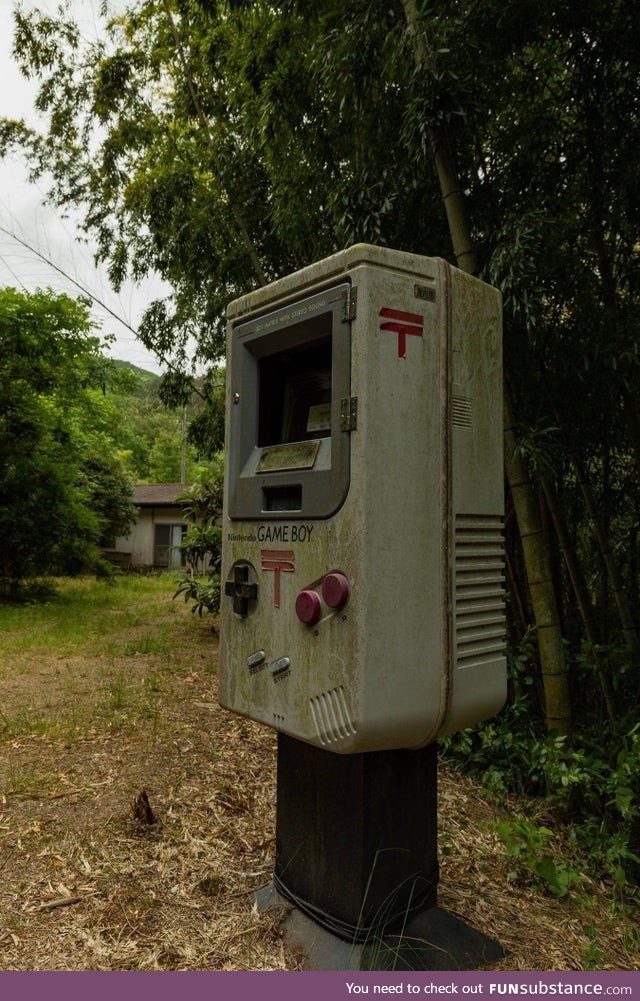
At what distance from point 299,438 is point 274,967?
1.52 meters

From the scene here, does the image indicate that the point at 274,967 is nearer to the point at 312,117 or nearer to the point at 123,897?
the point at 123,897

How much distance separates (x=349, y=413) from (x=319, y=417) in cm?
41

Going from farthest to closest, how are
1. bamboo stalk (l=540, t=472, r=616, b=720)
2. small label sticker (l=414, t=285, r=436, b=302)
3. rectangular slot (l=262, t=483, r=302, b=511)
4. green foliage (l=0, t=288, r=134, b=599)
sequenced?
green foliage (l=0, t=288, r=134, b=599), bamboo stalk (l=540, t=472, r=616, b=720), rectangular slot (l=262, t=483, r=302, b=511), small label sticker (l=414, t=285, r=436, b=302)

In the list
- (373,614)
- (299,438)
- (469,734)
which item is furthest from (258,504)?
(469,734)

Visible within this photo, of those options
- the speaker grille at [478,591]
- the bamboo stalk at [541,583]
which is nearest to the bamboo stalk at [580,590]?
the bamboo stalk at [541,583]

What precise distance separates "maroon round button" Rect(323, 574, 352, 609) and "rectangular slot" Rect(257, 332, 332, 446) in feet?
1.82

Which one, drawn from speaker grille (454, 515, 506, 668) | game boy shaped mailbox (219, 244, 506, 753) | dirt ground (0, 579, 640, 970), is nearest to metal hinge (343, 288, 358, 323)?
game boy shaped mailbox (219, 244, 506, 753)

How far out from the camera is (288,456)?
1866 mm

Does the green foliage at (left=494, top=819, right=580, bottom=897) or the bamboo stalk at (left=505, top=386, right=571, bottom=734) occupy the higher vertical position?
the bamboo stalk at (left=505, top=386, right=571, bottom=734)

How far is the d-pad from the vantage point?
6.31 ft

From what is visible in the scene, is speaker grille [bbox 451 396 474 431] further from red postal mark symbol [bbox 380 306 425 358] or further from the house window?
the house window

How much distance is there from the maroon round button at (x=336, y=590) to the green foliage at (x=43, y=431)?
27.3 ft

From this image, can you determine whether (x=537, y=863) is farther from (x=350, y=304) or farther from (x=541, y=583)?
(x=350, y=304)

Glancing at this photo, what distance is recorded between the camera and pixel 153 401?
31797 mm
